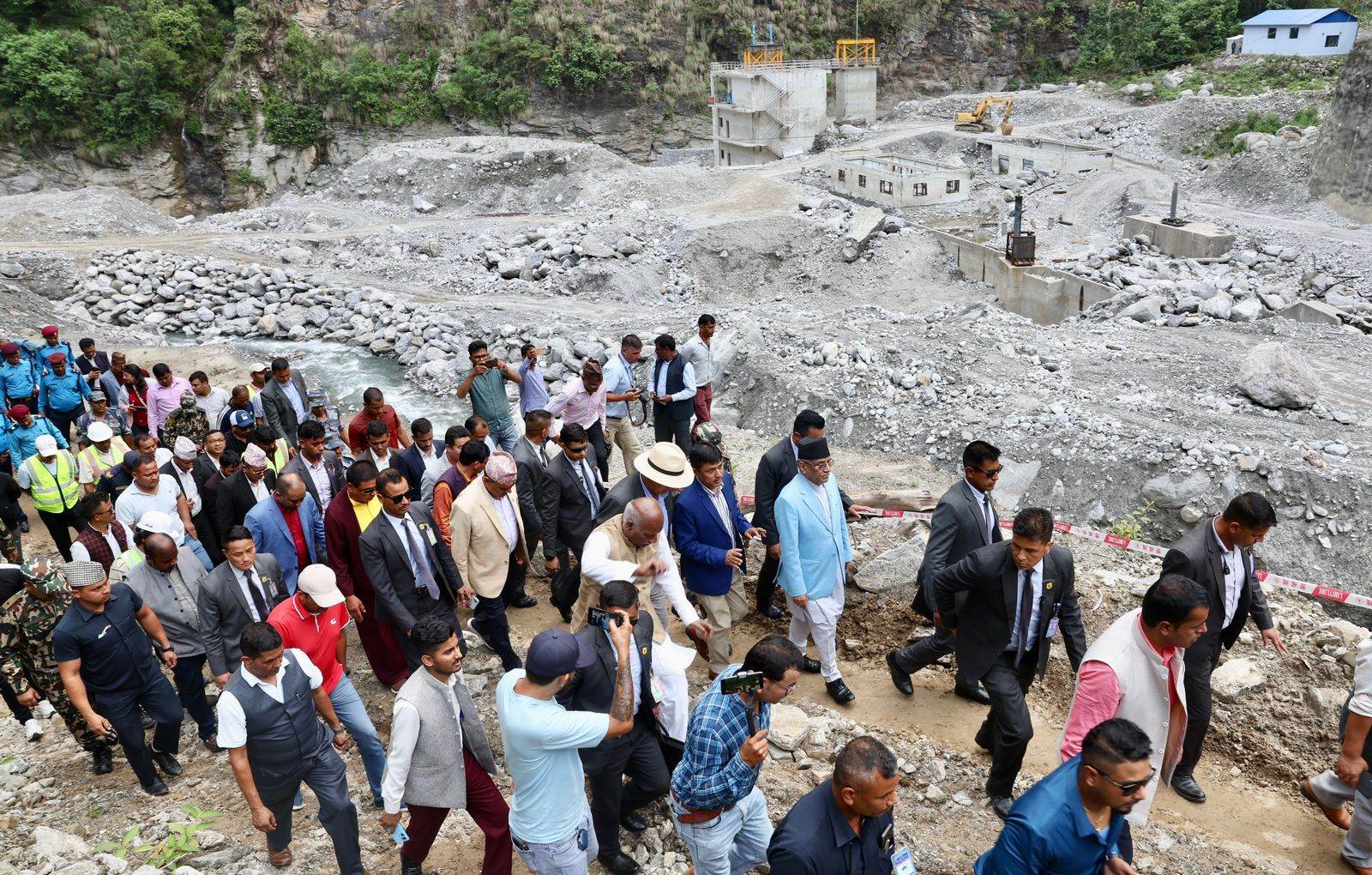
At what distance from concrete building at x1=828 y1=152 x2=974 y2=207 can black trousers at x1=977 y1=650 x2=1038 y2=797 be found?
82.0 feet

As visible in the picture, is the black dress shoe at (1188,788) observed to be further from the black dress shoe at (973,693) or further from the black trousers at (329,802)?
the black trousers at (329,802)

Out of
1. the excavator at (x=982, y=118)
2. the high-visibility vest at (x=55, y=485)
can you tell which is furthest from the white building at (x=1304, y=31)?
the high-visibility vest at (x=55, y=485)

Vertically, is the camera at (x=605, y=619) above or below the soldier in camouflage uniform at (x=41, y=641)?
above

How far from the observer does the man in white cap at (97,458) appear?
24.6 feet

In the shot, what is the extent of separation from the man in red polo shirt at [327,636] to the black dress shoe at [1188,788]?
4.24 m

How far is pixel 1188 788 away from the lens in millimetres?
4891

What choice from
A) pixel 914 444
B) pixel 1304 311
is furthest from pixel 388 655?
pixel 1304 311

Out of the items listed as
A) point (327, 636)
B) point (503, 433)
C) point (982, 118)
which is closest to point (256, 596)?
point (327, 636)

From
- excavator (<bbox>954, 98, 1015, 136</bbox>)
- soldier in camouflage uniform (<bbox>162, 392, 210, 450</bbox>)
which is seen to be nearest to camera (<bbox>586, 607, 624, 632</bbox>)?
soldier in camouflage uniform (<bbox>162, 392, 210, 450</bbox>)

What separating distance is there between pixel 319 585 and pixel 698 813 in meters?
2.10

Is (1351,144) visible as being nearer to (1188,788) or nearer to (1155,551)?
(1155,551)

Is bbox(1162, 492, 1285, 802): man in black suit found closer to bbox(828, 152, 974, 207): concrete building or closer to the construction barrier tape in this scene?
the construction barrier tape

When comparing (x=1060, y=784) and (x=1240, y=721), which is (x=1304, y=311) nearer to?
(x=1240, y=721)

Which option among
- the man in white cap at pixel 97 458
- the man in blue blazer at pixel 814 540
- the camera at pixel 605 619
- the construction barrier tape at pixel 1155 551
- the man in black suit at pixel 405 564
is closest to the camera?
the camera at pixel 605 619
